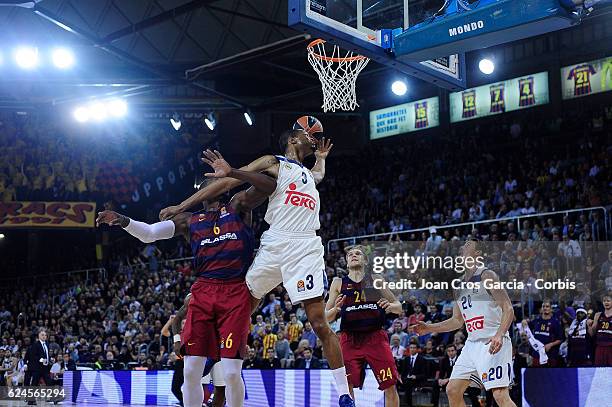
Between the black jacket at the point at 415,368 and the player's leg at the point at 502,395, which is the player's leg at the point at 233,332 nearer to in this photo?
the player's leg at the point at 502,395

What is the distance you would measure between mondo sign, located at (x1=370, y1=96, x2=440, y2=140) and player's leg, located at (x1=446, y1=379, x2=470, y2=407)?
2094cm

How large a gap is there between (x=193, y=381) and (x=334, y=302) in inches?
120

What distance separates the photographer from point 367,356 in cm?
897

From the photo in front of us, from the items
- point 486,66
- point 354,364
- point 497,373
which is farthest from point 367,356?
point 486,66

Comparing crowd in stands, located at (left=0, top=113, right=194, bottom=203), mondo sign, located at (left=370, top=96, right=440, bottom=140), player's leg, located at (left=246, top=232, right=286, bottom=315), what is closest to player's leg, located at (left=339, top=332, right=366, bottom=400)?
player's leg, located at (left=246, top=232, right=286, bottom=315)

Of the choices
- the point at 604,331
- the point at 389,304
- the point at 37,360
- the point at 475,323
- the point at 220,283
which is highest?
the point at 220,283

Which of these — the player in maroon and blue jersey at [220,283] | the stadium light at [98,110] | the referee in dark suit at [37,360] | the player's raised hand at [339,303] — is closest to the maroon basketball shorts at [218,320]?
the player in maroon and blue jersey at [220,283]

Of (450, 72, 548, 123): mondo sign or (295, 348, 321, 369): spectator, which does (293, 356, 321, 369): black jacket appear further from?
(450, 72, 548, 123): mondo sign

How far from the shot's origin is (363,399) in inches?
472

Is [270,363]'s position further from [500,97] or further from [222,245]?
[500,97]

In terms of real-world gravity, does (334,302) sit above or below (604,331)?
above

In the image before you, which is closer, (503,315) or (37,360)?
(503,315)

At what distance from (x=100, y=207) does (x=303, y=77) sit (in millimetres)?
9080

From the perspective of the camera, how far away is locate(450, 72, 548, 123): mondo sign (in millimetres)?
25875
